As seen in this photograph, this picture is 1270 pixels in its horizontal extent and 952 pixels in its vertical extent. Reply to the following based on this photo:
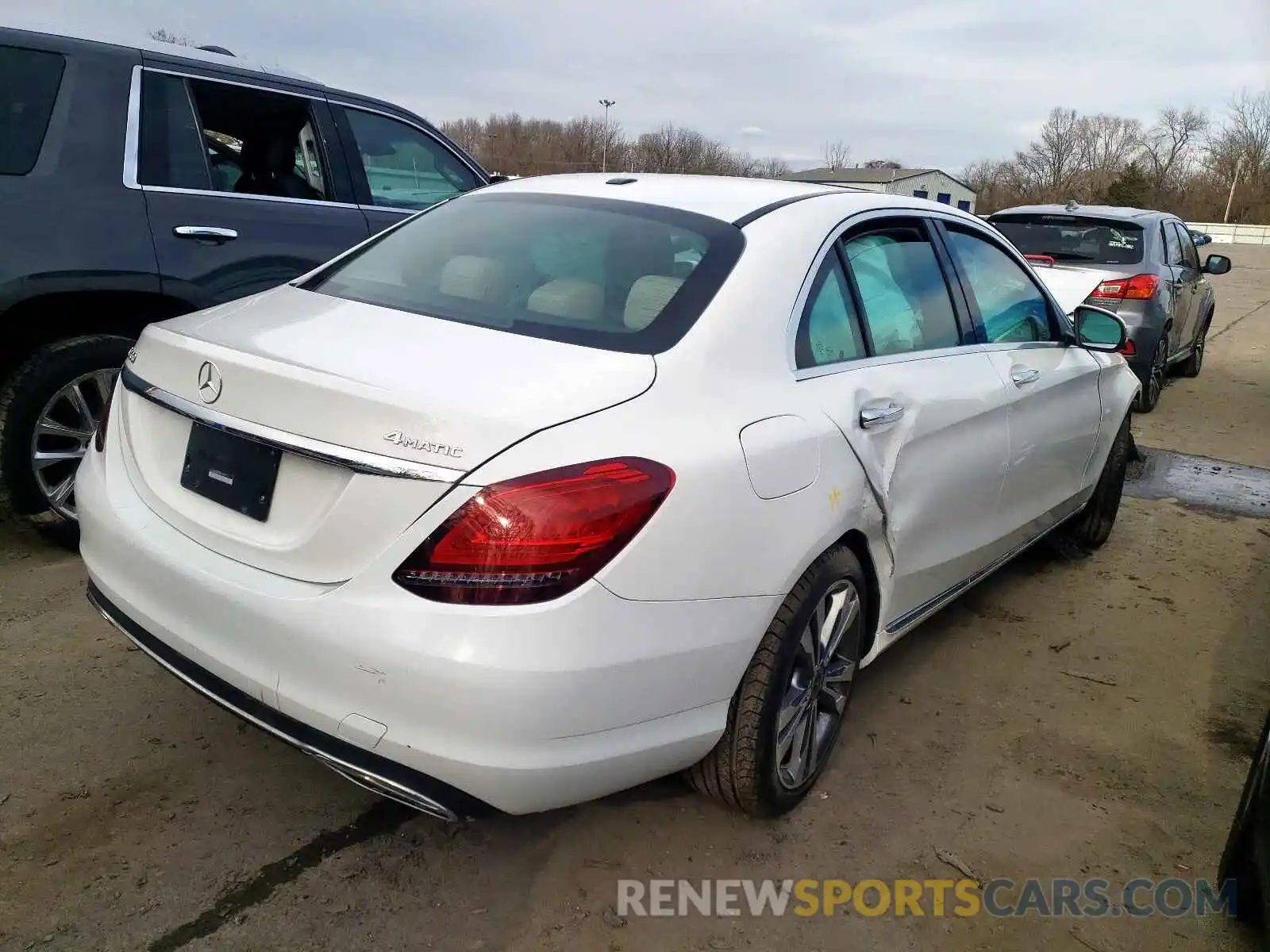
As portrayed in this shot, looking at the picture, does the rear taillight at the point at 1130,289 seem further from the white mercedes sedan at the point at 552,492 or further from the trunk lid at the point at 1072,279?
the white mercedes sedan at the point at 552,492

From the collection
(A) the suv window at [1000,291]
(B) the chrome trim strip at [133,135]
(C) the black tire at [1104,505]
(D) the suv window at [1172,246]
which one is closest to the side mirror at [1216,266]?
(D) the suv window at [1172,246]

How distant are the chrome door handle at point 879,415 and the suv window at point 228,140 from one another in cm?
293

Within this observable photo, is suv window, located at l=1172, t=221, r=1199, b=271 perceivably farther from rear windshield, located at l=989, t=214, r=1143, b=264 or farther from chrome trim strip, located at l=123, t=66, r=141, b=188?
chrome trim strip, located at l=123, t=66, r=141, b=188

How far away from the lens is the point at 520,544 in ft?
5.86

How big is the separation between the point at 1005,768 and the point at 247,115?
4015mm

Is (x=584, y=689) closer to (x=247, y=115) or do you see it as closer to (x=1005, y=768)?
(x=1005, y=768)

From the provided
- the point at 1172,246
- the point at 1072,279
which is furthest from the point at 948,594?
the point at 1172,246

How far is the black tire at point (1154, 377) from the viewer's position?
26.5 feet

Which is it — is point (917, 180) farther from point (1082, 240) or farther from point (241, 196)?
point (241, 196)

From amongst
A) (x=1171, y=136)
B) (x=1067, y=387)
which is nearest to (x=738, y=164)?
(x=1171, y=136)

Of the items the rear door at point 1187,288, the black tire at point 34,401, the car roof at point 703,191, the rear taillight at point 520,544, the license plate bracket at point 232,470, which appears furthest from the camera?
the rear door at point 1187,288

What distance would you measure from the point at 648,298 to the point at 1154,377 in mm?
7409

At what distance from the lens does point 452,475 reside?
5.90ft

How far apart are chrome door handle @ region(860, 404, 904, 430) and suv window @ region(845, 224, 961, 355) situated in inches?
7.8
